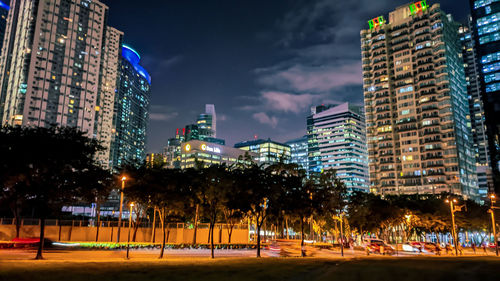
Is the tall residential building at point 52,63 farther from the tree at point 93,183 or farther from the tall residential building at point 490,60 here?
the tall residential building at point 490,60

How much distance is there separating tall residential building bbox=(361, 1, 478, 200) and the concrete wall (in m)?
128

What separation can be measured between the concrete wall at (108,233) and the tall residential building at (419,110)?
128 m

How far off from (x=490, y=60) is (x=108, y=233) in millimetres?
153220

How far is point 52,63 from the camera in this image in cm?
17525

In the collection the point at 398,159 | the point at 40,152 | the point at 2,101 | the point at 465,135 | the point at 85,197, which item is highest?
the point at 2,101

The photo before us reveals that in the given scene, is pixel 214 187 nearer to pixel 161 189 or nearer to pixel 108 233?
pixel 161 189

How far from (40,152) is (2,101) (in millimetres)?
183080

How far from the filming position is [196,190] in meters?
44.4

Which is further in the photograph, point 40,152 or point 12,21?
point 12,21

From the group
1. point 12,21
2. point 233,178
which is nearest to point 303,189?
point 233,178

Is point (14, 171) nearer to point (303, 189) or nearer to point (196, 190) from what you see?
point (196, 190)

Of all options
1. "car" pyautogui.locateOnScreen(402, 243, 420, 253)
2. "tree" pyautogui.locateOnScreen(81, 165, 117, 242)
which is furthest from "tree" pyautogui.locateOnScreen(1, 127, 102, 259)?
"car" pyautogui.locateOnScreen(402, 243, 420, 253)

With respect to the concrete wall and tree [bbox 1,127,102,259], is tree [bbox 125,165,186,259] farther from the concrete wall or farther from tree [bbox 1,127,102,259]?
the concrete wall

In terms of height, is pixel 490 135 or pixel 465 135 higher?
pixel 465 135
